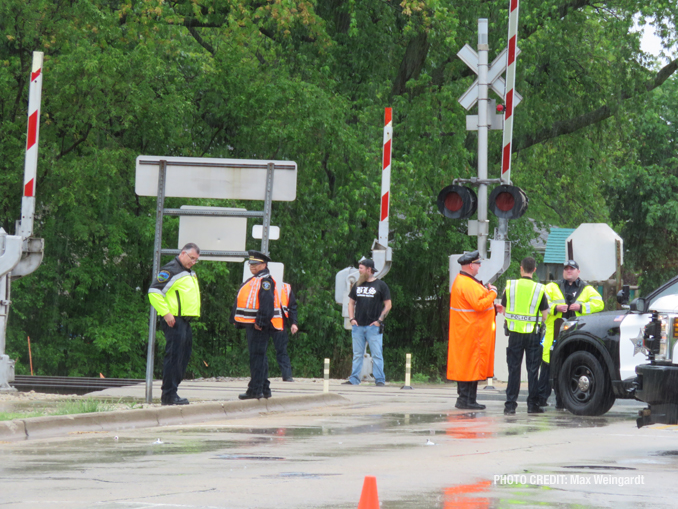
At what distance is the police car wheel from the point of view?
12.9 meters

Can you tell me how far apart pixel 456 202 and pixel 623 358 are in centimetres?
369

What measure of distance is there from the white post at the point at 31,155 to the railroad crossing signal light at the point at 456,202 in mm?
5029

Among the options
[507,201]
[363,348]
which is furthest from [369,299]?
[507,201]

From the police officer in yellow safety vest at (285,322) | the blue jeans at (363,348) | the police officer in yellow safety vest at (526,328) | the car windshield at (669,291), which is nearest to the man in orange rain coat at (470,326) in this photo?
the police officer in yellow safety vest at (526,328)

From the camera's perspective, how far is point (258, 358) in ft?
43.2

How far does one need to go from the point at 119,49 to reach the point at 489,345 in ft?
37.4

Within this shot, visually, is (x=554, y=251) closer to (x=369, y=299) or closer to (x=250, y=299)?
(x=369, y=299)

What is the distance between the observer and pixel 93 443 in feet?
31.8

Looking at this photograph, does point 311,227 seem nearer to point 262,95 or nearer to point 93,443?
point 262,95

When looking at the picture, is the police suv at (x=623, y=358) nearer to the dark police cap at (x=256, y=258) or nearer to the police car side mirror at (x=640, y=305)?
the police car side mirror at (x=640, y=305)

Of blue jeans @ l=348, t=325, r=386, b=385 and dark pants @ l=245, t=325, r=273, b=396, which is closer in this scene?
Answer: dark pants @ l=245, t=325, r=273, b=396

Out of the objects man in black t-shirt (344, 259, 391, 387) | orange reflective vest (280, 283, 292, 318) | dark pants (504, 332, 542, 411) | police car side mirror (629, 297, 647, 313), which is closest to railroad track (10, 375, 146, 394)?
orange reflective vest (280, 283, 292, 318)

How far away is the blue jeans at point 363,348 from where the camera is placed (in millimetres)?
17672

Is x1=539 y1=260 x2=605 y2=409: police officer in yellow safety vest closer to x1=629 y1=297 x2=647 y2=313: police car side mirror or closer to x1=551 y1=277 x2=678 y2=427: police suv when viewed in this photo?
x1=551 y1=277 x2=678 y2=427: police suv
